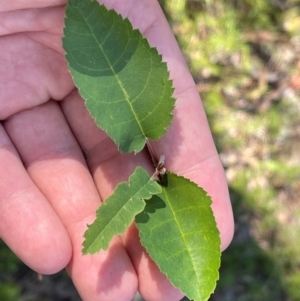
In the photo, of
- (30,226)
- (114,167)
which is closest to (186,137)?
(114,167)

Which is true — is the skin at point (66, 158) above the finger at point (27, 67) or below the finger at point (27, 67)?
below

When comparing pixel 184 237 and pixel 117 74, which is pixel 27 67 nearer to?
pixel 117 74

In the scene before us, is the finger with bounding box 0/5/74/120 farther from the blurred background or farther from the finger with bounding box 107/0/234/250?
the blurred background

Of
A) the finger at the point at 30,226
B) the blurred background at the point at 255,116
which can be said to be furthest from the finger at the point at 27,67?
the blurred background at the point at 255,116

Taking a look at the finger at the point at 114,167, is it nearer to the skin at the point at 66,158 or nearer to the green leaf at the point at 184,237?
the skin at the point at 66,158

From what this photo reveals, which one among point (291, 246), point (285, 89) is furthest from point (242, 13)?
point (291, 246)

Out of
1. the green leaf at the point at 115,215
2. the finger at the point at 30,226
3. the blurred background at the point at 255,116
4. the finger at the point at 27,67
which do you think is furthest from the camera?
the blurred background at the point at 255,116

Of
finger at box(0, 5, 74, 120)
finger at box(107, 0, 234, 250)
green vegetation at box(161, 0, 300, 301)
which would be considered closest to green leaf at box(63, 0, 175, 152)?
finger at box(107, 0, 234, 250)
